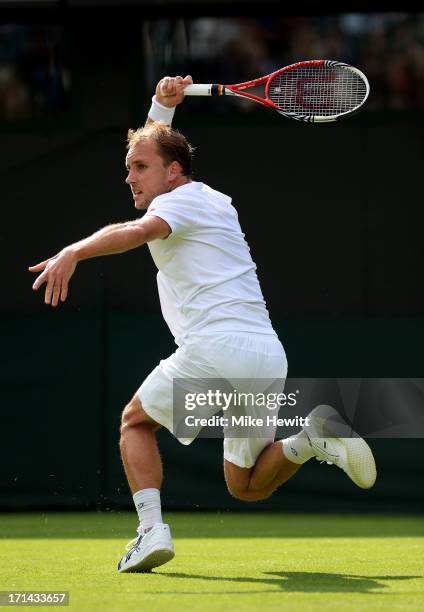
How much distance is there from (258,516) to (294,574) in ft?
12.7

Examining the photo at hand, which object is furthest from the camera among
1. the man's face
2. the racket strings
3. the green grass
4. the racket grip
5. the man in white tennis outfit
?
the racket strings

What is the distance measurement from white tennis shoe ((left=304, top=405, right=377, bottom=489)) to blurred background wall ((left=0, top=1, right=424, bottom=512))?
13.3ft

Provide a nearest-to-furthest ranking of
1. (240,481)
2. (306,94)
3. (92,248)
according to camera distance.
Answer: (92,248) < (240,481) < (306,94)

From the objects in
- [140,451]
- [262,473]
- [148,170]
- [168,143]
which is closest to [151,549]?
[140,451]

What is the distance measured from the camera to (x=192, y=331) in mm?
5262

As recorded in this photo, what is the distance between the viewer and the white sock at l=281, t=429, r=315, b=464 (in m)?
→ 5.39

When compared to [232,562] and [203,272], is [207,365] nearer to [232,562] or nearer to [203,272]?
[203,272]

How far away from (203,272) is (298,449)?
0.81 meters

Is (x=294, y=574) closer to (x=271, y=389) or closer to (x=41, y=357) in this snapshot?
(x=271, y=389)

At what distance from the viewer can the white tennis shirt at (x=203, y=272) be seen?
5.24 m

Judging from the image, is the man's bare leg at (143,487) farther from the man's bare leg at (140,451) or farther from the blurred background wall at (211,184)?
the blurred background wall at (211,184)

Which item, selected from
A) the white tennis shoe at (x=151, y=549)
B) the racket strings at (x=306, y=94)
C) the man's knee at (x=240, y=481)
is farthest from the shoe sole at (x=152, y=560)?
the racket strings at (x=306, y=94)

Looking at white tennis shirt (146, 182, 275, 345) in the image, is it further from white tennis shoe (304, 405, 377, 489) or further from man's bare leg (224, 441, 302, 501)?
man's bare leg (224, 441, 302, 501)

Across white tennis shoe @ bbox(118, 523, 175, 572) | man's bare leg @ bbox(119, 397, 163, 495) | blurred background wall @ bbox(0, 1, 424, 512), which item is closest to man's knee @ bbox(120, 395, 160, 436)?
man's bare leg @ bbox(119, 397, 163, 495)
